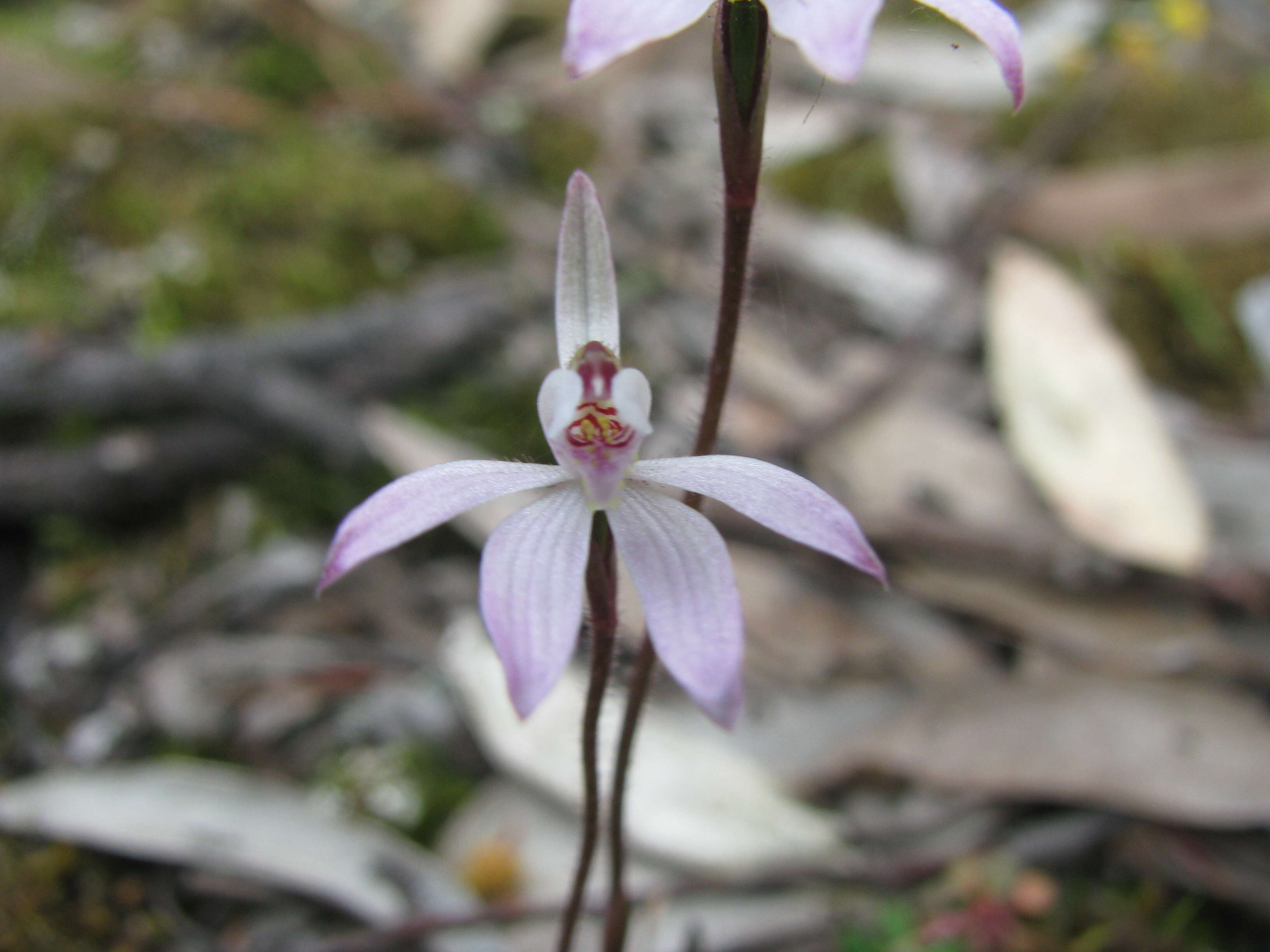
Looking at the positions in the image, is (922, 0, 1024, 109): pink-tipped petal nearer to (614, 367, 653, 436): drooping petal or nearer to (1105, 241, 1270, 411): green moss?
(614, 367, 653, 436): drooping petal

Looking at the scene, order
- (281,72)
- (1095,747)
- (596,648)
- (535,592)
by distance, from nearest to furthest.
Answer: (535,592) < (596,648) < (1095,747) < (281,72)

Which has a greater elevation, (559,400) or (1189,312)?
(1189,312)

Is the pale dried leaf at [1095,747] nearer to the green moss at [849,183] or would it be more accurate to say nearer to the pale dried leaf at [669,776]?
the pale dried leaf at [669,776]

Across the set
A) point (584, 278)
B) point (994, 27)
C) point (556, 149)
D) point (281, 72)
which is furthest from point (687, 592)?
point (281, 72)

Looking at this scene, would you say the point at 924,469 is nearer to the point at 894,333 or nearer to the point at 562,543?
the point at 894,333

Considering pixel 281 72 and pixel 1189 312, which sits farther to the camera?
pixel 281 72

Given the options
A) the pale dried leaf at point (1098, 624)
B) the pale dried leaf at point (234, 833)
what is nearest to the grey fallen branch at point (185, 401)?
the pale dried leaf at point (234, 833)

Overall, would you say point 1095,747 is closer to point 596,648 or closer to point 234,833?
point 596,648
